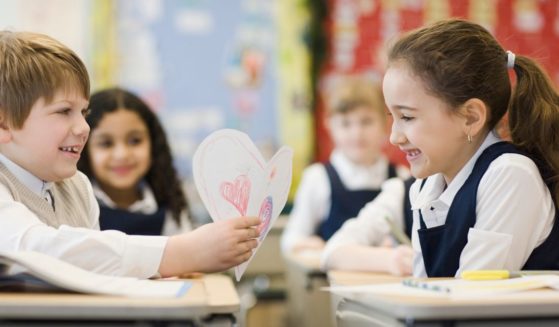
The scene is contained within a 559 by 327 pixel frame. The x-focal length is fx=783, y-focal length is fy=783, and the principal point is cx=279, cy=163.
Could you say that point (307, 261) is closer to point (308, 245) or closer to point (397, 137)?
point (308, 245)

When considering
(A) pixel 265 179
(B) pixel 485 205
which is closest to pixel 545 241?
(B) pixel 485 205

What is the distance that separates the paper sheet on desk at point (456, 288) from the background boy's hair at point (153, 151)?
1629 millimetres

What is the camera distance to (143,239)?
1574 millimetres

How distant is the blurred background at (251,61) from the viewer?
14.9 feet

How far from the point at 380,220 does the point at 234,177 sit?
107cm

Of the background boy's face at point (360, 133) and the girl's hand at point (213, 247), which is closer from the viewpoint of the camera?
the girl's hand at point (213, 247)

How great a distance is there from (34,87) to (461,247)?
997mm

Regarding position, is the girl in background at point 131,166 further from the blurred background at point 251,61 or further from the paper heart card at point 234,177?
the blurred background at point 251,61

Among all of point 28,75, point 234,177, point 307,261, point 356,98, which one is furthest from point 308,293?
point 28,75

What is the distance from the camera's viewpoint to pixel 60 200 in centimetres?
184

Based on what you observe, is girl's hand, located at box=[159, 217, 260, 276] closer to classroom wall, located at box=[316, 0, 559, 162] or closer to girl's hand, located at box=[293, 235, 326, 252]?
girl's hand, located at box=[293, 235, 326, 252]

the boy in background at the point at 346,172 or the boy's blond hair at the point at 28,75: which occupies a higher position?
the boy's blond hair at the point at 28,75

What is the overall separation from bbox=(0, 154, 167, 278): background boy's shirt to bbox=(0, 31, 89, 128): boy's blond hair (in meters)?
0.21

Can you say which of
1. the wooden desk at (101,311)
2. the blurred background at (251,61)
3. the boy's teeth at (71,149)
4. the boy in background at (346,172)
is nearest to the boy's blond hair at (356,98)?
the boy in background at (346,172)
